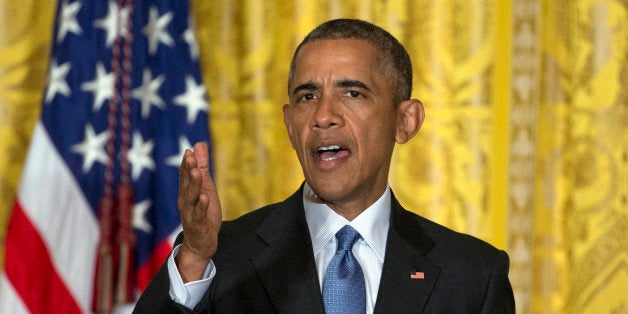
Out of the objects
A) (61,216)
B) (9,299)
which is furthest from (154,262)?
(9,299)

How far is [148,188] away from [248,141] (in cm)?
46

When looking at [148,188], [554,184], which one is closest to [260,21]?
[148,188]

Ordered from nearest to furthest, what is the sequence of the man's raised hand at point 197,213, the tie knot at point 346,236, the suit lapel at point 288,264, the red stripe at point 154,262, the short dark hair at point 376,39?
1. the man's raised hand at point 197,213
2. the suit lapel at point 288,264
3. the tie knot at point 346,236
4. the short dark hair at point 376,39
5. the red stripe at point 154,262

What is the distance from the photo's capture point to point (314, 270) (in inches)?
70.2

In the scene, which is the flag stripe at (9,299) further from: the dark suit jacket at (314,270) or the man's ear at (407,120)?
the man's ear at (407,120)

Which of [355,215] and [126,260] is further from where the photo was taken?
[126,260]

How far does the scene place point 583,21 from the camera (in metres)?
3.13

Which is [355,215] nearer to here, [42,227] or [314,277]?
[314,277]

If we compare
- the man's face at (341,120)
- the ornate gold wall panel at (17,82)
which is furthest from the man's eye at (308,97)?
the ornate gold wall panel at (17,82)

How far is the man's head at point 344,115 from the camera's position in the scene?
1.86 metres

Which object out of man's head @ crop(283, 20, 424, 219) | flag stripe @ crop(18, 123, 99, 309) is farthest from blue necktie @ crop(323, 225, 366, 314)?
flag stripe @ crop(18, 123, 99, 309)

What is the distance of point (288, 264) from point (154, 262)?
127 centimetres

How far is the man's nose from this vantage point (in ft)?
6.07

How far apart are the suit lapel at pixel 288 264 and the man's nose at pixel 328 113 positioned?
0.21 metres
